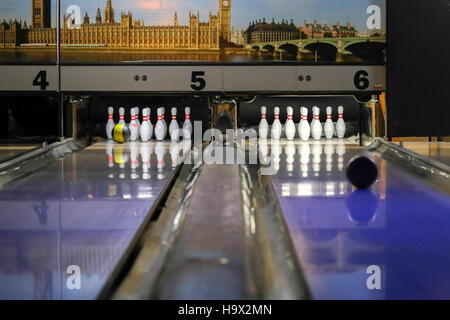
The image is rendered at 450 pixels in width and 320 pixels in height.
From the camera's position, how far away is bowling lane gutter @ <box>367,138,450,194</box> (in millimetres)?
2975

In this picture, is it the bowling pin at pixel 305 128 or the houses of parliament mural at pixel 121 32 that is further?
the bowling pin at pixel 305 128

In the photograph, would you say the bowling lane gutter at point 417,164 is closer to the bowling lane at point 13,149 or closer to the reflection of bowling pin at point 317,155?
the reflection of bowling pin at point 317,155

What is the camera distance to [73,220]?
215 cm

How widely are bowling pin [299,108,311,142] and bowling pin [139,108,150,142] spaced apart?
116cm

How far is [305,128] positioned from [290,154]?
810 mm

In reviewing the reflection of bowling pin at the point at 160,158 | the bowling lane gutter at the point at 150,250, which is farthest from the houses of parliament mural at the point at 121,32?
the bowling lane gutter at the point at 150,250

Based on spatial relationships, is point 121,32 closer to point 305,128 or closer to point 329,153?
point 305,128

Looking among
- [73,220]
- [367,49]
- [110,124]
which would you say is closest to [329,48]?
[367,49]

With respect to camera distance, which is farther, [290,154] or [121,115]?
[121,115]

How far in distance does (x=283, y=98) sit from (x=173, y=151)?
1.27m

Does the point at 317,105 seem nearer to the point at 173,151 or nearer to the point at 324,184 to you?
the point at 173,151

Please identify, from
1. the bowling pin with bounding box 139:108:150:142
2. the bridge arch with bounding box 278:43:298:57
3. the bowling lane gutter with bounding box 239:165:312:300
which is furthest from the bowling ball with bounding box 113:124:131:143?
the bowling lane gutter with bounding box 239:165:312:300

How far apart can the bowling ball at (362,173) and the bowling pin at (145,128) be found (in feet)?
Answer: 7.22

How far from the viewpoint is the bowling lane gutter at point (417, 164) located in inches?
117
